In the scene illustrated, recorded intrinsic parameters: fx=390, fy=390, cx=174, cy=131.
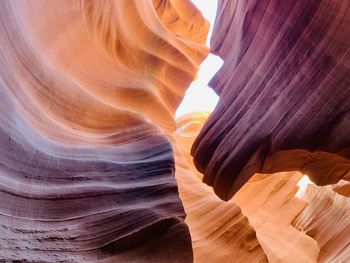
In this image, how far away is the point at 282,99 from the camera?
113 inches

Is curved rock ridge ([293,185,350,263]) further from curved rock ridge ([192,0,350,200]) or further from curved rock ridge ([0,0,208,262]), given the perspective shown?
curved rock ridge ([0,0,208,262])

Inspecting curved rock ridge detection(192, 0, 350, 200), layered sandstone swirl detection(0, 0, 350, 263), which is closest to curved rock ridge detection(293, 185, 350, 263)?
layered sandstone swirl detection(0, 0, 350, 263)

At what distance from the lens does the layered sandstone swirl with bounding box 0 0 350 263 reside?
159cm

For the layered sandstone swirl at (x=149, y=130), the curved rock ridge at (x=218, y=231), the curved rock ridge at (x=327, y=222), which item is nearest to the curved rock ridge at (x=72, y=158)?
Result: the layered sandstone swirl at (x=149, y=130)

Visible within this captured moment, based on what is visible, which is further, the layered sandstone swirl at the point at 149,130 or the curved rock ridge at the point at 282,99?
the curved rock ridge at the point at 282,99

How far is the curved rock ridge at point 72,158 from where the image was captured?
4.84 ft

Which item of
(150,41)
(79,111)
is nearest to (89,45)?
(79,111)

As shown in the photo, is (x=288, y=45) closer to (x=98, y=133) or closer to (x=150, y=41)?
(x=98, y=133)

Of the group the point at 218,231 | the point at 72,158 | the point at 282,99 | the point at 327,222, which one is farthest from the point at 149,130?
the point at 327,222

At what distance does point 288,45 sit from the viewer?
114 inches

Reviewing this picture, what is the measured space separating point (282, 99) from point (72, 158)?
1660 mm

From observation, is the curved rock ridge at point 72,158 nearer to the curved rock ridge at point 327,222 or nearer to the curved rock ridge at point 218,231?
the curved rock ridge at point 218,231

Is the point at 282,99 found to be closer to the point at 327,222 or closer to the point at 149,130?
the point at 149,130

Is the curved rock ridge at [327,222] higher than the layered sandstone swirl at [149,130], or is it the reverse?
the layered sandstone swirl at [149,130]
